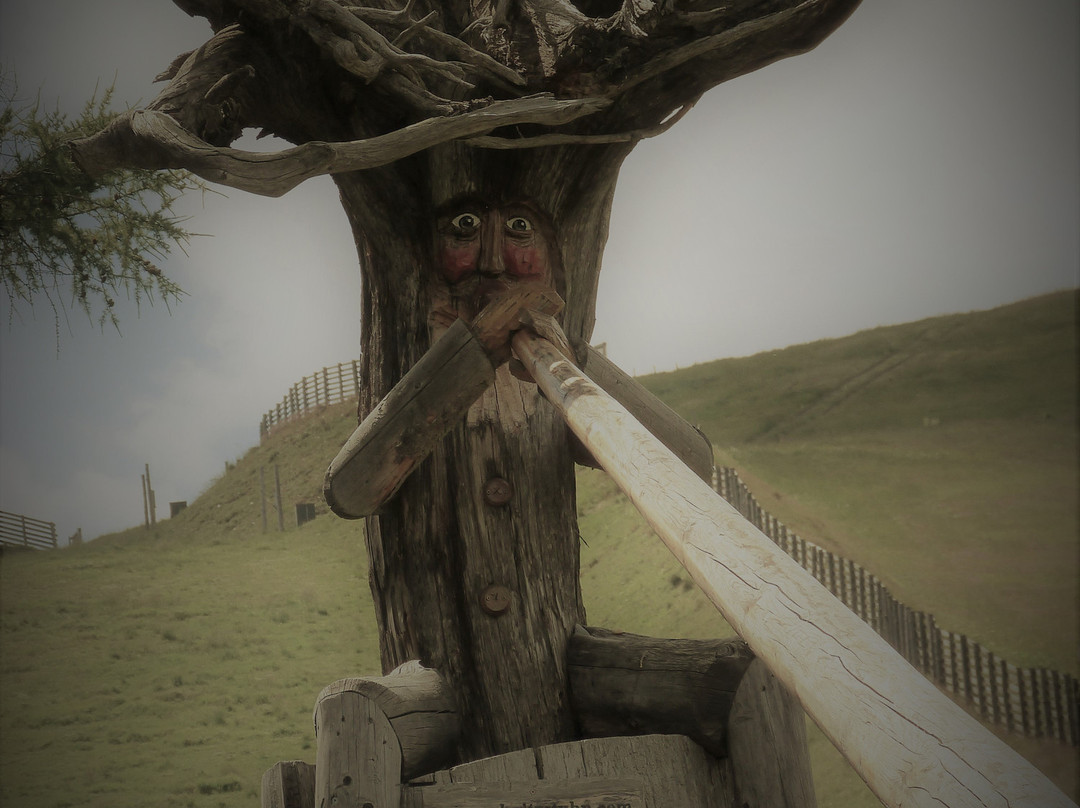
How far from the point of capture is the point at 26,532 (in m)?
6.26

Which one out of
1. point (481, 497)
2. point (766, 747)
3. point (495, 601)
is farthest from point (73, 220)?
point (766, 747)

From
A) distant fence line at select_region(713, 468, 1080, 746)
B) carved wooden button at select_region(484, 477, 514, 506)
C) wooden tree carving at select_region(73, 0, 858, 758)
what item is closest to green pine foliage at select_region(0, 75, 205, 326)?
wooden tree carving at select_region(73, 0, 858, 758)

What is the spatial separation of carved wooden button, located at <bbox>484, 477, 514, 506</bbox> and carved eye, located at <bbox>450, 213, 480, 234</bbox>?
3.02 feet

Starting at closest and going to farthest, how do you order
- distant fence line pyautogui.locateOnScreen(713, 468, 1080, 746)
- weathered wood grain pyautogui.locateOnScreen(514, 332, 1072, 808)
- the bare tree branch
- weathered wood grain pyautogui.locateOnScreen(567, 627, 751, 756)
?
1. weathered wood grain pyautogui.locateOnScreen(514, 332, 1072, 808)
2. the bare tree branch
3. weathered wood grain pyautogui.locateOnScreen(567, 627, 751, 756)
4. distant fence line pyautogui.locateOnScreen(713, 468, 1080, 746)

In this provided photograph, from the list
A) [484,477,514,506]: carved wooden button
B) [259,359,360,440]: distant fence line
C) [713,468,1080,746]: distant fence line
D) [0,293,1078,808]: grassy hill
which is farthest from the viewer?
[259,359,360,440]: distant fence line

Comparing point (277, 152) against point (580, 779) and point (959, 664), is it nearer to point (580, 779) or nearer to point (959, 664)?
point (580, 779)

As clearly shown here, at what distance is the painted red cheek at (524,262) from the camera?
9.81ft

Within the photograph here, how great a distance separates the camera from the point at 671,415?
3.19m

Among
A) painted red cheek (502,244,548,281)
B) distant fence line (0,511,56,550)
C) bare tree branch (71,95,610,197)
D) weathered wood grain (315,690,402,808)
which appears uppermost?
bare tree branch (71,95,610,197)

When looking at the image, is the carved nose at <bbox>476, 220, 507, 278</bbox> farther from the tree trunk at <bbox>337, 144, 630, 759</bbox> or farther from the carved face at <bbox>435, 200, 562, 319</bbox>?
the tree trunk at <bbox>337, 144, 630, 759</bbox>

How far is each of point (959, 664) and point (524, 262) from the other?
5537 mm

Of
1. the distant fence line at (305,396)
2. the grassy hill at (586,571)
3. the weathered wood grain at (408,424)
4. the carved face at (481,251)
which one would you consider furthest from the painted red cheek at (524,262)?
the distant fence line at (305,396)

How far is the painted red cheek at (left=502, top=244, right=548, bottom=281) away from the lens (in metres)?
2.99

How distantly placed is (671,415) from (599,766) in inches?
53.0
